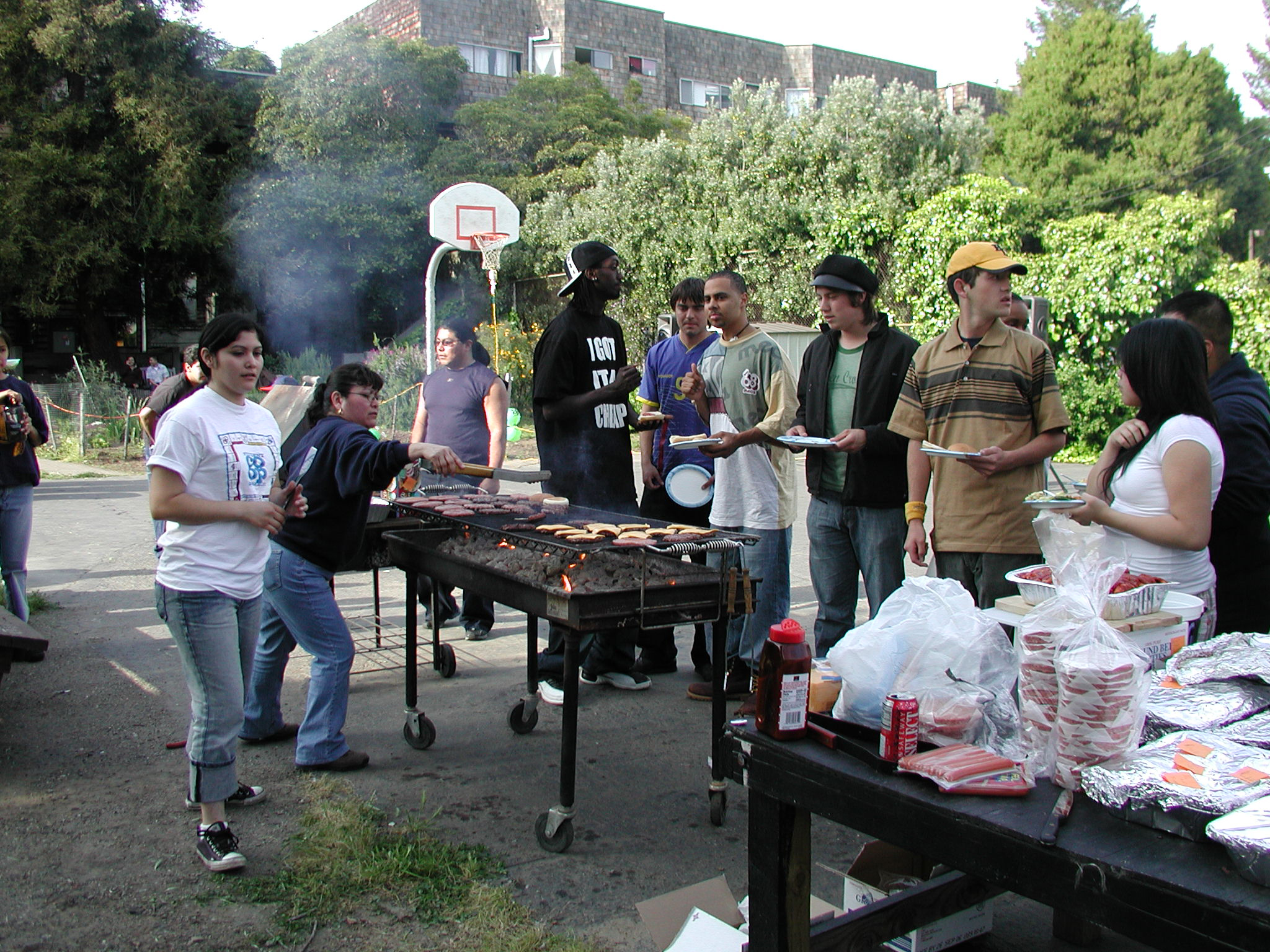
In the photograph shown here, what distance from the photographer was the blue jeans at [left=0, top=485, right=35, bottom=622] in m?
Result: 5.86

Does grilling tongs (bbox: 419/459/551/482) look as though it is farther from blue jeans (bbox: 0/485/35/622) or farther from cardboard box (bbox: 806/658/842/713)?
blue jeans (bbox: 0/485/35/622)

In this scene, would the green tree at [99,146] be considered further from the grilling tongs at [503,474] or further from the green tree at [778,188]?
the grilling tongs at [503,474]

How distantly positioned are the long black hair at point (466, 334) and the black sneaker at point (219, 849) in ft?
12.2

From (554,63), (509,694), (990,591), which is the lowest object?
(509,694)

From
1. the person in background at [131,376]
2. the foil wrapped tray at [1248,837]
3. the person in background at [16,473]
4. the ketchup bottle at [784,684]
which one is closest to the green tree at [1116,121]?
the person in background at [131,376]

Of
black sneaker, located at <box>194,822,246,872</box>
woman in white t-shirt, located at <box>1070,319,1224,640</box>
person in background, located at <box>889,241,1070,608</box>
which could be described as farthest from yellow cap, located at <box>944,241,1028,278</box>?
black sneaker, located at <box>194,822,246,872</box>

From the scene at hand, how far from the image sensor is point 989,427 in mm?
3932

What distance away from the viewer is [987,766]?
1.86 meters

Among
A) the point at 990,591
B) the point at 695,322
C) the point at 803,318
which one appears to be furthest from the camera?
the point at 803,318

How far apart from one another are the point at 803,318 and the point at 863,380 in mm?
15830

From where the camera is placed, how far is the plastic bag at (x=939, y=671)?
6.63 ft

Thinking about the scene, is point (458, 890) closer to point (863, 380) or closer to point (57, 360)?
point (863, 380)

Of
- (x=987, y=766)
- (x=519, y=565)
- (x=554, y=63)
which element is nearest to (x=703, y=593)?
(x=519, y=565)

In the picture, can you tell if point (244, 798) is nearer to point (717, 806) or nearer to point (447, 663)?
point (447, 663)
